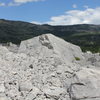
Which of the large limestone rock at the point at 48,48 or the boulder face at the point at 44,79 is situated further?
the large limestone rock at the point at 48,48

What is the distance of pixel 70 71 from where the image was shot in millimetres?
19781

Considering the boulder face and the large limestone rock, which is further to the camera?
the large limestone rock

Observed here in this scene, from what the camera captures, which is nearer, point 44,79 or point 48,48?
point 44,79

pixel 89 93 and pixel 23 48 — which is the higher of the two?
pixel 23 48

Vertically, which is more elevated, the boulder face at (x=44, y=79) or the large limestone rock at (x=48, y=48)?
the large limestone rock at (x=48, y=48)

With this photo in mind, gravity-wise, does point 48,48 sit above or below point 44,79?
above

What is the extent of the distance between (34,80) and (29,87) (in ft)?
5.09

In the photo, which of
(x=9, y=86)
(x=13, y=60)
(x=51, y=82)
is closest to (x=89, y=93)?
(x=51, y=82)

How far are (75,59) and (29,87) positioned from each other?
1259cm

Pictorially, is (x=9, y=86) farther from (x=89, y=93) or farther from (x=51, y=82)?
(x=89, y=93)

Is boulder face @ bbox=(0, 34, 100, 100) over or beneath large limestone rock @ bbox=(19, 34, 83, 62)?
beneath

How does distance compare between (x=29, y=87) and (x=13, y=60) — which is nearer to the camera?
(x=29, y=87)

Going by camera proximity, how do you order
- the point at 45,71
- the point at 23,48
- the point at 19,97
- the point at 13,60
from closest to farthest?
the point at 19,97 → the point at 45,71 → the point at 13,60 → the point at 23,48

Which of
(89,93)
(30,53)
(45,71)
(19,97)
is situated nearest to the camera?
(19,97)
